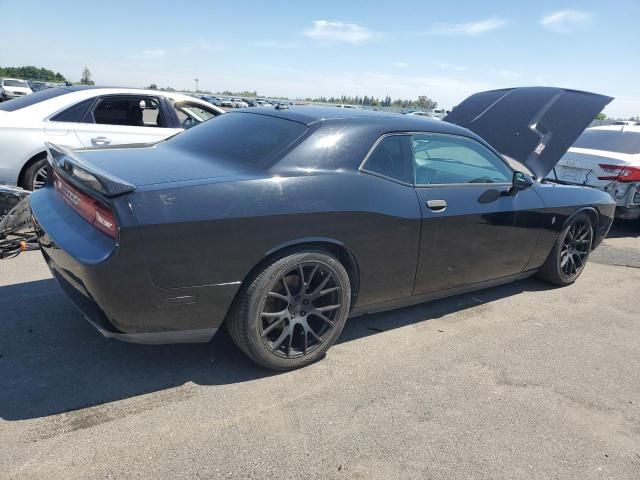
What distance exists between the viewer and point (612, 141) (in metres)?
7.57

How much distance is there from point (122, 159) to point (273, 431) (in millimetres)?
1778

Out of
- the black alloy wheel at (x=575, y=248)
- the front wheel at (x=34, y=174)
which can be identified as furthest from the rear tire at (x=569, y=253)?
the front wheel at (x=34, y=174)

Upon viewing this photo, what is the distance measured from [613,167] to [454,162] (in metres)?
4.04

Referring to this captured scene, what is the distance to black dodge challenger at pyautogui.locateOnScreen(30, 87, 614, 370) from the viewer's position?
240 cm

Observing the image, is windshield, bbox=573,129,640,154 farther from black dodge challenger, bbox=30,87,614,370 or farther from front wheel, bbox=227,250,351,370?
front wheel, bbox=227,250,351,370

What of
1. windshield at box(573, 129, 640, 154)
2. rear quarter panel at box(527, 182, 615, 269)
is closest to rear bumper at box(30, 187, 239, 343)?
rear quarter panel at box(527, 182, 615, 269)

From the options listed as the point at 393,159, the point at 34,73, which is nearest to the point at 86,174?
the point at 393,159

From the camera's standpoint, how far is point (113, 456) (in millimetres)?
2162

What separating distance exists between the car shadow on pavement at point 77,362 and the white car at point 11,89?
24.4 meters

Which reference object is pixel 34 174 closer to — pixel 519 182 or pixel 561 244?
pixel 519 182

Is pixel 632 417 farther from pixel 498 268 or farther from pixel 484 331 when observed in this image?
pixel 498 268

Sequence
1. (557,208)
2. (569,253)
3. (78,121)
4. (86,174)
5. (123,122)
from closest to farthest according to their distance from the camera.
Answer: (86,174)
(557,208)
(569,253)
(78,121)
(123,122)

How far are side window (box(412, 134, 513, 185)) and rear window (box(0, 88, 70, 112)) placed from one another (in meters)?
4.64

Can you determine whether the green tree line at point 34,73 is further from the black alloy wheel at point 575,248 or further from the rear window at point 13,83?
the black alloy wheel at point 575,248
